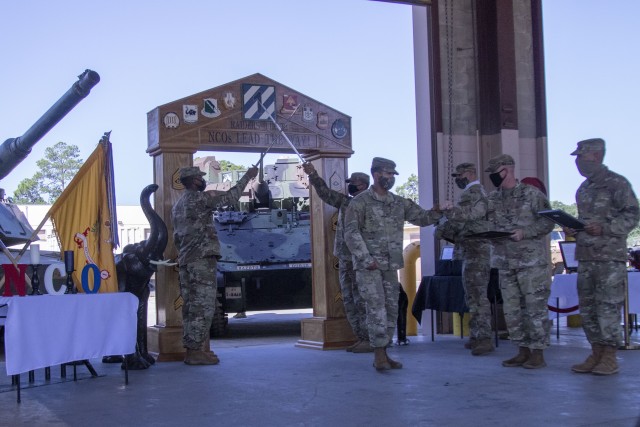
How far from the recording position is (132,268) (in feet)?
25.0

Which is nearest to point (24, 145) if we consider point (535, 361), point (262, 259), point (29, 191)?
point (262, 259)

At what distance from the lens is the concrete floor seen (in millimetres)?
4844

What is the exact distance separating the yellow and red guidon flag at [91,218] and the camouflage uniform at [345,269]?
7.02 feet

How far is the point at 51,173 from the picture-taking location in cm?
4884

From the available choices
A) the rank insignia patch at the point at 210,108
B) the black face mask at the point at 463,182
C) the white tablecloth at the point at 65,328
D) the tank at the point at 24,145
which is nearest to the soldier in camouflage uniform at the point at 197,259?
the rank insignia patch at the point at 210,108

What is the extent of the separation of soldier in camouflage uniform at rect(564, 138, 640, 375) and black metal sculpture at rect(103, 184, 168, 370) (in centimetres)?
354

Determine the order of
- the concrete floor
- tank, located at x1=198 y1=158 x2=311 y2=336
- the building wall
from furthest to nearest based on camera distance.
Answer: the building wall → tank, located at x1=198 y1=158 x2=311 y2=336 → the concrete floor

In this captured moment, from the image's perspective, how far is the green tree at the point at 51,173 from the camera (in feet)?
158

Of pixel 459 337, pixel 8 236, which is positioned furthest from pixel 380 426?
pixel 8 236

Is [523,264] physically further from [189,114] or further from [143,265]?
[189,114]

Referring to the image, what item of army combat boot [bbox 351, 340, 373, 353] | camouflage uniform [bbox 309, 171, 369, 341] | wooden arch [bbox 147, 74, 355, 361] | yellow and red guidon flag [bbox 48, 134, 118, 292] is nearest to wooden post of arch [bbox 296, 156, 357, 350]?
wooden arch [bbox 147, 74, 355, 361]

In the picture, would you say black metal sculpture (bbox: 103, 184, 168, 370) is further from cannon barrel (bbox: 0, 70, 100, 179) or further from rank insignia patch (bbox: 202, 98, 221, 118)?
cannon barrel (bbox: 0, 70, 100, 179)

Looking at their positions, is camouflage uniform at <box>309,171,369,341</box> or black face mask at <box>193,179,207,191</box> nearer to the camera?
black face mask at <box>193,179,207,191</box>

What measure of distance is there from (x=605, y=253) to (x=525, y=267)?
0.67 meters
